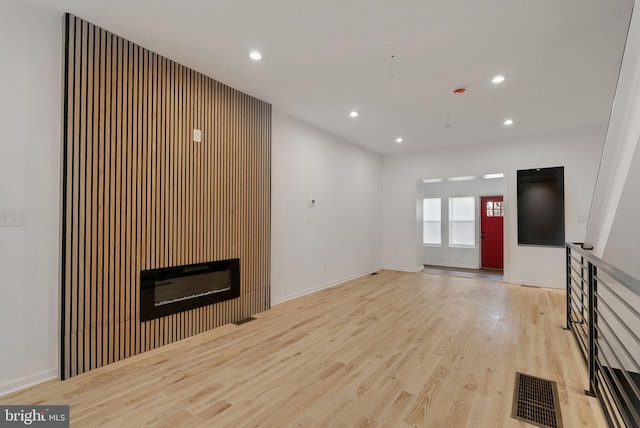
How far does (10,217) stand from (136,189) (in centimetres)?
92

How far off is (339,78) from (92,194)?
2.93m

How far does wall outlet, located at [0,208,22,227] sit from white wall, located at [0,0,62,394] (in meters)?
0.03

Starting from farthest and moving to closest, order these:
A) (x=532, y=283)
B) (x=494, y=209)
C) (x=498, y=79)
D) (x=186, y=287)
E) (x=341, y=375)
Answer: (x=494, y=209) < (x=532, y=283) < (x=498, y=79) < (x=186, y=287) < (x=341, y=375)

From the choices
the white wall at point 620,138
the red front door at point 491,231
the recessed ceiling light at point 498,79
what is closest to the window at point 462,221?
the red front door at point 491,231

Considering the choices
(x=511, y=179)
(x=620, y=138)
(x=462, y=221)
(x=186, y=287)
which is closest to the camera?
(x=620, y=138)

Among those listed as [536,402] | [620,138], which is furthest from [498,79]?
[536,402]

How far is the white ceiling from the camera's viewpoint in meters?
2.50

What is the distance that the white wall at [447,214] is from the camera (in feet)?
27.5

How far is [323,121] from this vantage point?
530 centimetres

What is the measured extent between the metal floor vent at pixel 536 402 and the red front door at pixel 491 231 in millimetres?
6636

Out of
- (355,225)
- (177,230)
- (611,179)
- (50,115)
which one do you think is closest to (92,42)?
(50,115)

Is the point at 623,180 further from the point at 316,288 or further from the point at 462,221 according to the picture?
the point at 462,221

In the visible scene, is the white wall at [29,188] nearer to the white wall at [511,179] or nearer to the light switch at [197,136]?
the light switch at [197,136]

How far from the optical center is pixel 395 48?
10.1 feet
